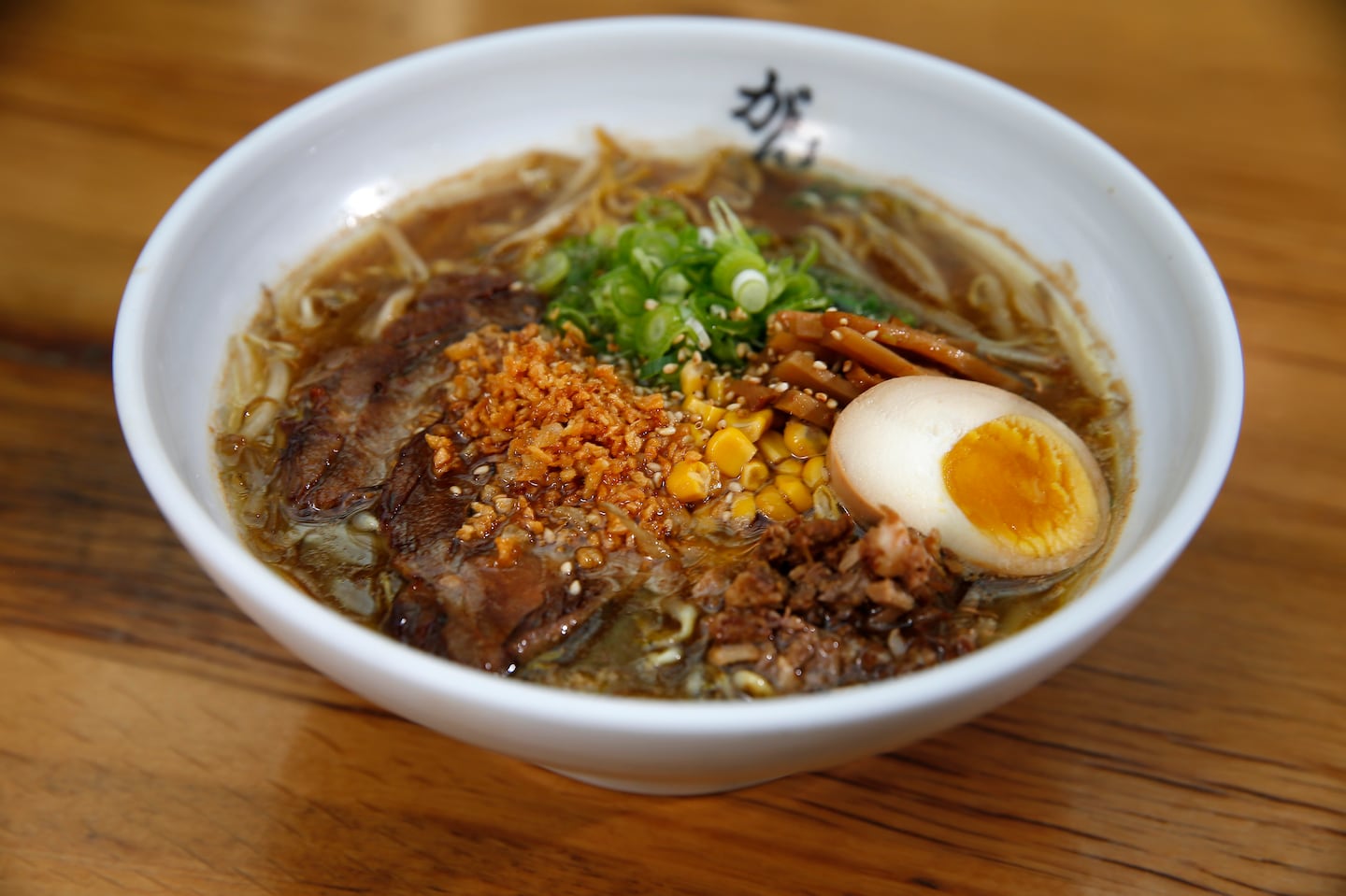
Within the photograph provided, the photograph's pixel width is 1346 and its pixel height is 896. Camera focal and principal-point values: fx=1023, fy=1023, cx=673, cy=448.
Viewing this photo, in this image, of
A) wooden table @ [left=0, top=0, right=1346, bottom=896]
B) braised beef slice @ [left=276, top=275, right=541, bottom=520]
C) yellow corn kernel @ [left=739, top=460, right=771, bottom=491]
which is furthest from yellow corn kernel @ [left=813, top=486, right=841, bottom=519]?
braised beef slice @ [left=276, top=275, right=541, bottom=520]

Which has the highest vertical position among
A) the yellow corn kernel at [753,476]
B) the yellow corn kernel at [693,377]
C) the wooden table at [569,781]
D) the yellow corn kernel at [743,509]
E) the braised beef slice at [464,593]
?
the yellow corn kernel at [693,377]

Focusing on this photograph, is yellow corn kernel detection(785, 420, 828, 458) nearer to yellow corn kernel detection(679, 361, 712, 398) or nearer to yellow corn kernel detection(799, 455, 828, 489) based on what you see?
yellow corn kernel detection(799, 455, 828, 489)

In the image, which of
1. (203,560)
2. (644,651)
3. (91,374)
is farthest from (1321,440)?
(91,374)

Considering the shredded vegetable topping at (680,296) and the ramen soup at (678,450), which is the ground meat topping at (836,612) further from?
the shredded vegetable topping at (680,296)

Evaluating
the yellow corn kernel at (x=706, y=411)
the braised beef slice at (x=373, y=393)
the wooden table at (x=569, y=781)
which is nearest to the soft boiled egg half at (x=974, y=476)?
the yellow corn kernel at (x=706, y=411)

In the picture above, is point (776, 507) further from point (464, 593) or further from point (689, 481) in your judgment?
point (464, 593)

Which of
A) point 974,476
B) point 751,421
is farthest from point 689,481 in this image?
point 974,476
